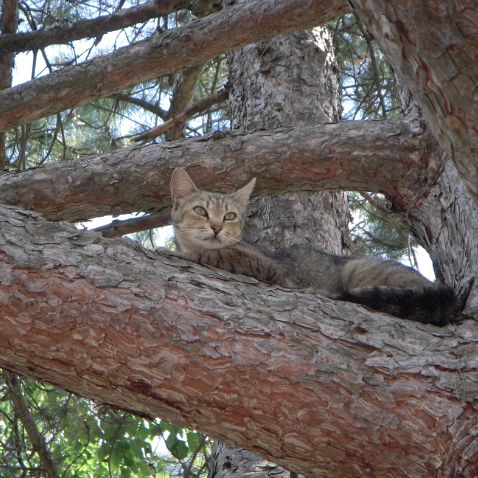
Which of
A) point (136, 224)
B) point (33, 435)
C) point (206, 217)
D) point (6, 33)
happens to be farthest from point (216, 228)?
point (6, 33)

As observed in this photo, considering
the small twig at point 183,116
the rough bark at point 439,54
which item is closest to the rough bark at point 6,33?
the small twig at point 183,116

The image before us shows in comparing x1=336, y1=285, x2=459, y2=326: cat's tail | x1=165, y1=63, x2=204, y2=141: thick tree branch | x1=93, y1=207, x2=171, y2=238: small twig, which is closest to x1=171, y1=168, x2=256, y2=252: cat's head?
x1=93, y1=207, x2=171, y2=238: small twig

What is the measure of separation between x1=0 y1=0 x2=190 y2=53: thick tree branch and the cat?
4.40 feet

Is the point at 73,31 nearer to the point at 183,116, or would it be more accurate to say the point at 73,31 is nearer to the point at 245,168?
the point at 183,116

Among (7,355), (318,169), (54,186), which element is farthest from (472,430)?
(54,186)

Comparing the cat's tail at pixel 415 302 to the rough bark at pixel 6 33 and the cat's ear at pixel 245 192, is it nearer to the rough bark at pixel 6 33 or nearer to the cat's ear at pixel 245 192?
the cat's ear at pixel 245 192

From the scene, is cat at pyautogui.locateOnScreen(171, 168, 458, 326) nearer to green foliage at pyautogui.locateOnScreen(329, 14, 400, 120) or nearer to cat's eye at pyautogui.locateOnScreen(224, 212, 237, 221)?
cat's eye at pyautogui.locateOnScreen(224, 212, 237, 221)

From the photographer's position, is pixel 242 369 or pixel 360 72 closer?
pixel 242 369

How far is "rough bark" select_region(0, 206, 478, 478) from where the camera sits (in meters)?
2.14

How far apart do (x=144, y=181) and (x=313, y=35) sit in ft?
7.11

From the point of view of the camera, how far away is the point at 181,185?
4066mm

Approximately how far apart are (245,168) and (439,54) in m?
2.26

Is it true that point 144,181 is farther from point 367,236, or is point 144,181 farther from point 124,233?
point 367,236

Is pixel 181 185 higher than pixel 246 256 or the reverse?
higher
